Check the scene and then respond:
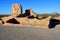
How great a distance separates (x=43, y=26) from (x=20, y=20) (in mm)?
2697

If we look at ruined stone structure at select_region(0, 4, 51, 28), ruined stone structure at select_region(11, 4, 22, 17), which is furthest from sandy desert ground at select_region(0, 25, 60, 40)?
ruined stone structure at select_region(11, 4, 22, 17)

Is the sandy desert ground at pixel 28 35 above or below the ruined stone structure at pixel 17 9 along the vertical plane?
below

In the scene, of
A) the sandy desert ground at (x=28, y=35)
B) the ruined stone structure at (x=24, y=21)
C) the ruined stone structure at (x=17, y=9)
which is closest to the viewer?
the sandy desert ground at (x=28, y=35)

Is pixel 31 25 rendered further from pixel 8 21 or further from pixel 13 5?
pixel 13 5

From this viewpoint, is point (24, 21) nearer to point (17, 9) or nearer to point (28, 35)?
point (28, 35)

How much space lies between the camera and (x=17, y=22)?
53.5ft

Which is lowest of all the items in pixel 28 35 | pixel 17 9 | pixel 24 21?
pixel 28 35

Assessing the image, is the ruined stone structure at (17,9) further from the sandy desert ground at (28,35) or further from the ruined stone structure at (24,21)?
the sandy desert ground at (28,35)

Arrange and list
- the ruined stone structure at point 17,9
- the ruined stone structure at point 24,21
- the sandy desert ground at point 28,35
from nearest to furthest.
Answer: the sandy desert ground at point 28,35 → the ruined stone structure at point 24,21 → the ruined stone structure at point 17,9

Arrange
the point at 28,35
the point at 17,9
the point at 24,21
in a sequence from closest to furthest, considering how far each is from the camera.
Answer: the point at 28,35
the point at 24,21
the point at 17,9

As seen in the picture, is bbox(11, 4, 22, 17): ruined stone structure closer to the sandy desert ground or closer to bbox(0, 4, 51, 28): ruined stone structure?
bbox(0, 4, 51, 28): ruined stone structure

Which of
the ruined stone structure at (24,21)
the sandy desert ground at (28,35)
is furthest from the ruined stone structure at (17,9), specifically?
the sandy desert ground at (28,35)

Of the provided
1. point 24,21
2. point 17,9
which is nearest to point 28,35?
point 24,21

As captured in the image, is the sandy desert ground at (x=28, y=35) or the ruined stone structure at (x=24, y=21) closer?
the sandy desert ground at (x=28, y=35)
